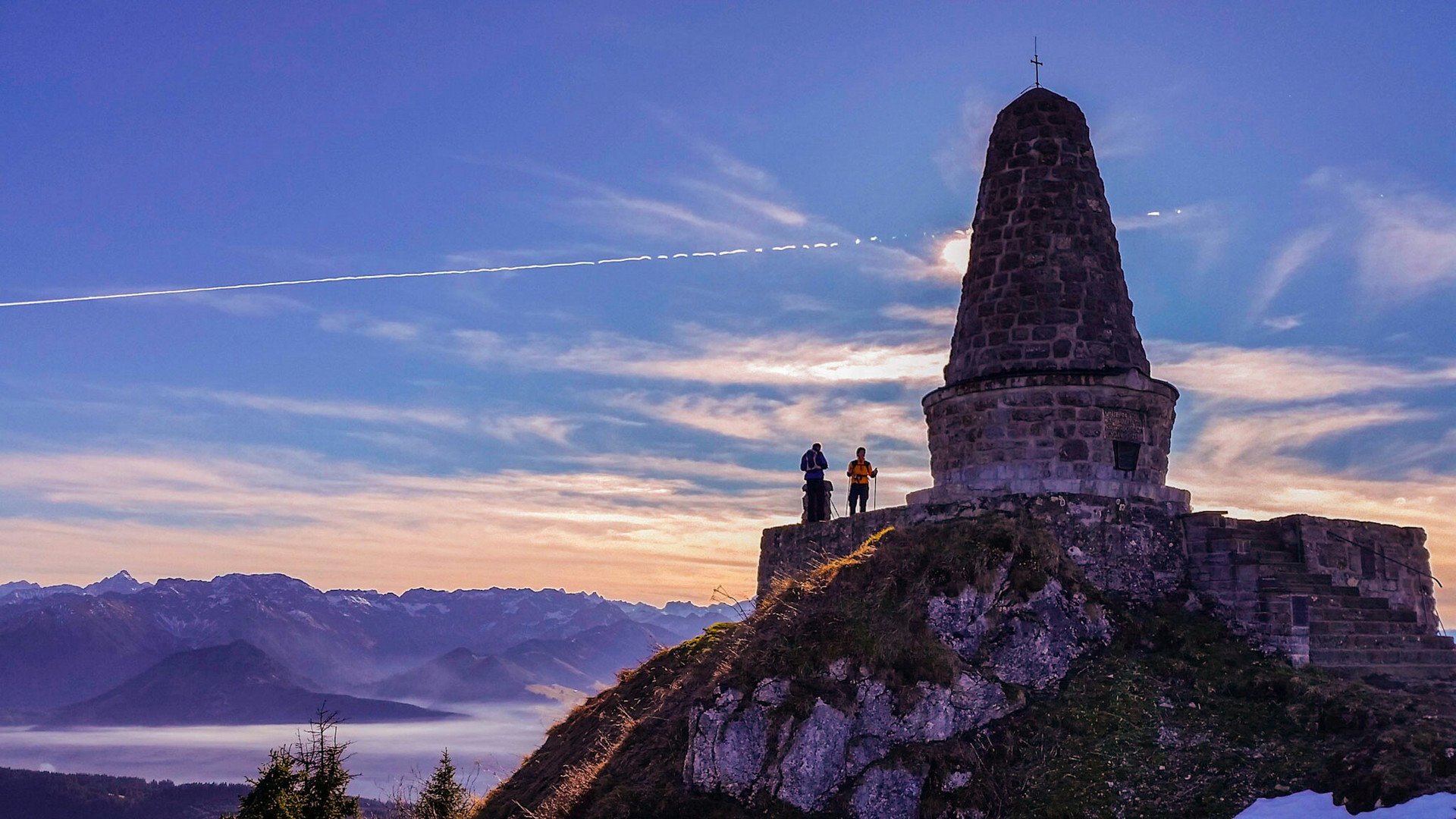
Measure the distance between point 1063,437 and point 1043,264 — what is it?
3448 millimetres

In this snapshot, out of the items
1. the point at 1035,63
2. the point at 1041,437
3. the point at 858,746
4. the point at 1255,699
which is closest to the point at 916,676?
the point at 858,746

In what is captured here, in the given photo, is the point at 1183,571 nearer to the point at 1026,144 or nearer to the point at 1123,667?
the point at 1123,667

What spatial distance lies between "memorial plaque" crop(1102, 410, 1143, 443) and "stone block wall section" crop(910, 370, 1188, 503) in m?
0.01

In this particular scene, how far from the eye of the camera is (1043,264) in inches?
817

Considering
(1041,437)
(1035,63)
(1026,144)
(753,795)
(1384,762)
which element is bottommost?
(753,795)

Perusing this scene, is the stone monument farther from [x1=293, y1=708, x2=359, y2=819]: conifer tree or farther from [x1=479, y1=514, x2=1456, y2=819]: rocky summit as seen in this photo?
[x1=293, y1=708, x2=359, y2=819]: conifer tree

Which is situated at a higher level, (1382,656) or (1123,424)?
(1123,424)

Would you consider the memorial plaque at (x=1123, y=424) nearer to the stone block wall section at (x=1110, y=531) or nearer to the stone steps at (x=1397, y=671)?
the stone block wall section at (x=1110, y=531)

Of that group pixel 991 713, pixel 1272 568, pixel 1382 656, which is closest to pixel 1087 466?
pixel 1272 568

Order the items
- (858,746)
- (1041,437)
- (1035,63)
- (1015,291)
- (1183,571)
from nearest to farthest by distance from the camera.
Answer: (858,746), (1183,571), (1041,437), (1015,291), (1035,63)

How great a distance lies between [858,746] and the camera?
49.1 feet

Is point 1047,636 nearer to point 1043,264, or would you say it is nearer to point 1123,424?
point 1123,424

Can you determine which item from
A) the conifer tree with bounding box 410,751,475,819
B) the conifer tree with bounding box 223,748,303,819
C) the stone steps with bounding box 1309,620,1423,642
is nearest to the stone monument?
the stone steps with bounding box 1309,620,1423,642

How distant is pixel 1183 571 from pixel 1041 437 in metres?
3.18
